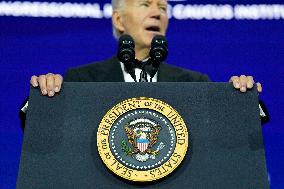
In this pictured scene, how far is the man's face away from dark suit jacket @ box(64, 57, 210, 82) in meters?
0.13

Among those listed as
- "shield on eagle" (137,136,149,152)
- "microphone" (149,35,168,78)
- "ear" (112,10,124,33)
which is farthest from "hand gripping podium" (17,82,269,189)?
"ear" (112,10,124,33)

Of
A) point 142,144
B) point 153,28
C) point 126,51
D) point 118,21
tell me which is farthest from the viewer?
point 118,21

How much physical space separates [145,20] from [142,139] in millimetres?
750

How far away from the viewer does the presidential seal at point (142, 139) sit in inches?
57.5

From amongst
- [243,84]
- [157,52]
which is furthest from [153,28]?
[243,84]

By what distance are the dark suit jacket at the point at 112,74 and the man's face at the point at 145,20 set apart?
131 millimetres

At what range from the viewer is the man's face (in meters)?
2.10

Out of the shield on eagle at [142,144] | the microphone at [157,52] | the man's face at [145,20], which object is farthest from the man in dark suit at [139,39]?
the shield on eagle at [142,144]

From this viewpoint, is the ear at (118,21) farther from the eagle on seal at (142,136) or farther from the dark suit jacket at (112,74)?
the eagle on seal at (142,136)

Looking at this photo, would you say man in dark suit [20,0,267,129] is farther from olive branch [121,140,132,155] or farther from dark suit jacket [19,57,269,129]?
olive branch [121,140,132,155]

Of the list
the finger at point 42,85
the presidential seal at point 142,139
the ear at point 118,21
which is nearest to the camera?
the presidential seal at point 142,139

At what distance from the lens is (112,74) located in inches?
86.4

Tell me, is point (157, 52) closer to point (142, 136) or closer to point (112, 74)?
point (142, 136)

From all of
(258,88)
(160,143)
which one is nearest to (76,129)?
(160,143)
